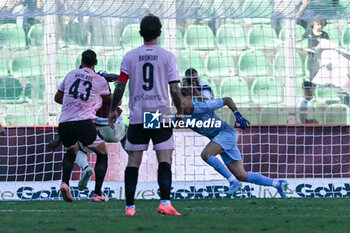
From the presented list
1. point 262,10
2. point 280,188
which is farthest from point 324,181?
point 262,10

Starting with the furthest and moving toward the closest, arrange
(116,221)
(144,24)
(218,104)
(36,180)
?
1. (36,180)
2. (218,104)
3. (144,24)
4. (116,221)

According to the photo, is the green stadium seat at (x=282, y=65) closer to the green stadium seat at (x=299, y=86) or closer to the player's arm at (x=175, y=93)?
the green stadium seat at (x=299, y=86)

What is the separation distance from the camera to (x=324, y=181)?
35.4 ft

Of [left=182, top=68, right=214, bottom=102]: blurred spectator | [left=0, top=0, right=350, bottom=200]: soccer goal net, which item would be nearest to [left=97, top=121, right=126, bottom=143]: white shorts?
[left=182, top=68, right=214, bottom=102]: blurred spectator

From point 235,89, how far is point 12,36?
384cm

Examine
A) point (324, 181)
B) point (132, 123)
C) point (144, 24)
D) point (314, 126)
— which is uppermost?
point (144, 24)

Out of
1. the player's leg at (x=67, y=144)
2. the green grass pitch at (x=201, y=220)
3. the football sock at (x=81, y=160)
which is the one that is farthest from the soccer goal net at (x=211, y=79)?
the green grass pitch at (x=201, y=220)

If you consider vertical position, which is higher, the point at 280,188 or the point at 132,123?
the point at 132,123

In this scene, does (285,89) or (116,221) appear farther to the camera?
(285,89)

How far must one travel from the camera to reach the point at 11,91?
42.4ft

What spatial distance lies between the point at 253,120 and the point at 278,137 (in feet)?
4.97

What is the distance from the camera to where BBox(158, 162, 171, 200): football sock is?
6.48m

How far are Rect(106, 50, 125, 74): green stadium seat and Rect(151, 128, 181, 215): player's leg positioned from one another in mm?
5958

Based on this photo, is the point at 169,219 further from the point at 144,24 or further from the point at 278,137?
the point at 278,137
